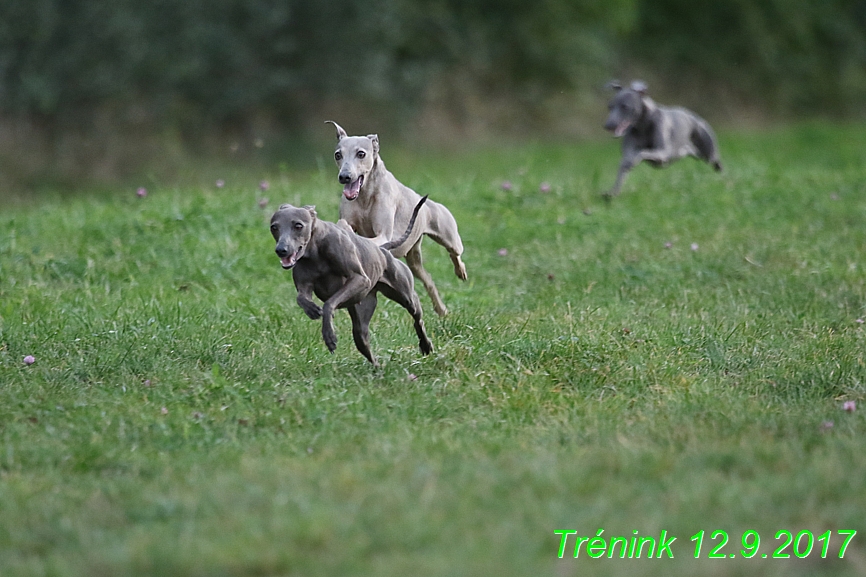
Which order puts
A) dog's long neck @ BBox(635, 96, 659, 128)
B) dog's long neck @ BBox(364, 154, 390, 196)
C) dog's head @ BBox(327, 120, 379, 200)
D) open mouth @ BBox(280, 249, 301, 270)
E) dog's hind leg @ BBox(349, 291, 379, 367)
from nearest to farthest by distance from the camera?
1. open mouth @ BBox(280, 249, 301, 270)
2. dog's hind leg @ BBox(349, 291, 379, 367)
3. dog's head @ BBox(327, 120, 379, 200)
4. dog's long neck @ BBox(364, 154, 390, 196)
5. dog's long neck @ BBox(635, 96, 659, 128)

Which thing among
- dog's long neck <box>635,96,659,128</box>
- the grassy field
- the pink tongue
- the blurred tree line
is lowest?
the grassy field

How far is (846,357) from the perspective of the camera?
19.8ft

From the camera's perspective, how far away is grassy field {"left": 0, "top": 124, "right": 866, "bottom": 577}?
12.0ft

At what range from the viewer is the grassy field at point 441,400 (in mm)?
3670

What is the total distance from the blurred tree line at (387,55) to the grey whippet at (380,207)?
13237 millimetres

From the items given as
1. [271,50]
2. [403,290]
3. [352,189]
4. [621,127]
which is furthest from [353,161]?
[271,50]

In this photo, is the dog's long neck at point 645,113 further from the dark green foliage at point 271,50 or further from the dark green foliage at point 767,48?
the dark green foliage at point 767,48

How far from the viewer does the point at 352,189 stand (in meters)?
6.47

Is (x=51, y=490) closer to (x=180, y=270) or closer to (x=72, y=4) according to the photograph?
(x=180, y=270)

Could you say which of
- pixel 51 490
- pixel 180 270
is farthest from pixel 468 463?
pixel 180 270

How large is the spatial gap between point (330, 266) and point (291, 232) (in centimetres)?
37

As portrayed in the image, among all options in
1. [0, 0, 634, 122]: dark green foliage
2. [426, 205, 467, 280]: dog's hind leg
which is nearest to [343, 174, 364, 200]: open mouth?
[426, 205, 467, 280]: dog's hind leg

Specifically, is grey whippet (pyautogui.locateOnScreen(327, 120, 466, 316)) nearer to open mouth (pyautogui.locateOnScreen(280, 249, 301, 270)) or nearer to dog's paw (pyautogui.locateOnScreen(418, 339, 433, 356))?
dog's paw (pyautogui.locateOnScreen(418, 339, 433, 356))

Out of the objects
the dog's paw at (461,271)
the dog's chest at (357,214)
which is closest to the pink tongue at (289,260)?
the dog's chest at (357,214)
